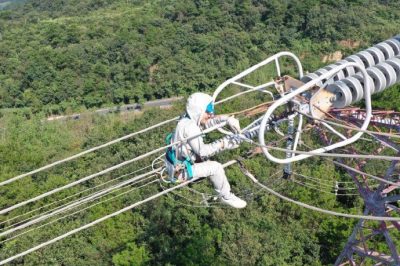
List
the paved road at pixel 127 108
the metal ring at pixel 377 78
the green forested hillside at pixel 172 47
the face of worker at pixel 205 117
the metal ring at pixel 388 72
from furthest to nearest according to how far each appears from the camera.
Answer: the green forested hillside at pixel 172 47 → the paved road at pixel 127 108 → the metal ring at pixel 388 72 → the metal ring at pixel 377 78 → the face of worker at pixel 205 117

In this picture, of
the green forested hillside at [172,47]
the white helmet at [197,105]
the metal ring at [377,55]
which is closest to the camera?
the white helmet at [197,105]

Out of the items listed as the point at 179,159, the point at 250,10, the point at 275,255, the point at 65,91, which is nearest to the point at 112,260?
the point at 275,255

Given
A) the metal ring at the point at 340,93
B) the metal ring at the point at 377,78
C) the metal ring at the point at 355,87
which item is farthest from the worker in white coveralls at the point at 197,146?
the metal ring at the point at 377,78

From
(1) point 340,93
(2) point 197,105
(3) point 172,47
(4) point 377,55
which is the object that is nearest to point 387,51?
(4) point 377,55

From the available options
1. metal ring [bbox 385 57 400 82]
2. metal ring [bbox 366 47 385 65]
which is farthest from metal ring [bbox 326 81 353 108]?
metal ring [bbox 366 47 385 65]

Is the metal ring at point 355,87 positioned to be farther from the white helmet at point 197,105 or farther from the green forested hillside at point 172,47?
the green forested hillside at point 172,47

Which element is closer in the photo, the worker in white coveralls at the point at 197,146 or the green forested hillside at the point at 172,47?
the worker in white coveralls at the point at 197,146
